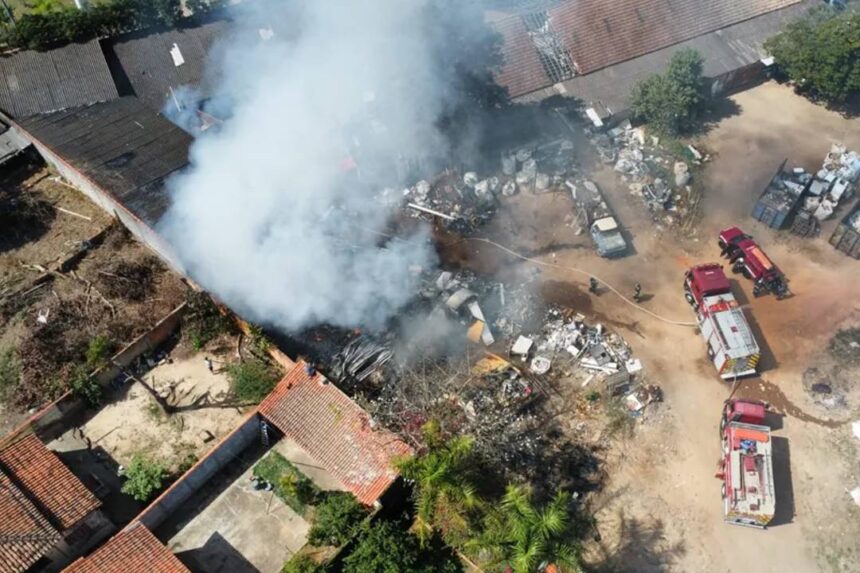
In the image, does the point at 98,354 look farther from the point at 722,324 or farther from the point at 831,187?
the point at 831,187

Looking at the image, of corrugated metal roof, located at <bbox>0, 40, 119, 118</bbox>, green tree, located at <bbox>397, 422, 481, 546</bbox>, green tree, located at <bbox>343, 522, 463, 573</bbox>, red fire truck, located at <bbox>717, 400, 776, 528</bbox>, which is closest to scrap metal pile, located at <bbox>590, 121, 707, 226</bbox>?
red fire truck, located at <bbox>717, 400, 776, 528</bbox>

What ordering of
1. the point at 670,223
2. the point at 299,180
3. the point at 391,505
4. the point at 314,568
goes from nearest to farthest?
the point at 314,568 < the point at 391,505 < the point at 299,180 < the point at 670,223

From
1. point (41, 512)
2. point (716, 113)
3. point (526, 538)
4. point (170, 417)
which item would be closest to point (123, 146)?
point (170, 417)

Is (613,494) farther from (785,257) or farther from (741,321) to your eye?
(785,257)

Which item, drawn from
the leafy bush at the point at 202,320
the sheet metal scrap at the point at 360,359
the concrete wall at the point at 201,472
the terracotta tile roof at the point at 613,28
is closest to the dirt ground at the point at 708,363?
the terracotta tile roof at the point at 613,28

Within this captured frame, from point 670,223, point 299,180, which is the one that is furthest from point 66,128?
point 670,223

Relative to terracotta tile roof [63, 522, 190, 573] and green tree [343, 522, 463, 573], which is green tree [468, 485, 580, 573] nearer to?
green tree [343, 522, 463, 573]
